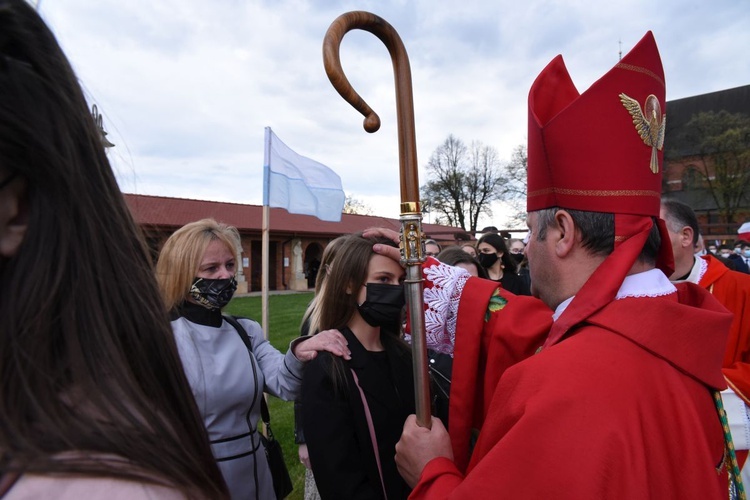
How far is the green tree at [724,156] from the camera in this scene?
101ft

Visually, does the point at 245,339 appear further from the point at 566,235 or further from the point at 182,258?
the point at 566,235

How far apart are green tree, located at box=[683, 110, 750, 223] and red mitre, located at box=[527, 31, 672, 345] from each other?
36.7 m

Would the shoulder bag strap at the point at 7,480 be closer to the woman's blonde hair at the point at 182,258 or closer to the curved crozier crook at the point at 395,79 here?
the curved crozier crook at the point at 395,79

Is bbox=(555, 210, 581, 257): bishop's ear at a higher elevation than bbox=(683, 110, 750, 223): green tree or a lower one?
lower

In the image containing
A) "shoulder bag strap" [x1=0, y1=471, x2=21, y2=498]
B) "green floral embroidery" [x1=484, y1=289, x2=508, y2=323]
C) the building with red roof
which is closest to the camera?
"shoulder bag strap" [x1=0, y1=471, x2=21, y2=498]

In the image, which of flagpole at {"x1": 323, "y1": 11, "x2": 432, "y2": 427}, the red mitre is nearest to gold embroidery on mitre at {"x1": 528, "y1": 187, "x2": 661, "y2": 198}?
Result: the red mitre

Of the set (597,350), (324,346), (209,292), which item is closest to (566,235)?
(597,350)

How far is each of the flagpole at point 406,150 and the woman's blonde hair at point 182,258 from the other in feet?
5.09

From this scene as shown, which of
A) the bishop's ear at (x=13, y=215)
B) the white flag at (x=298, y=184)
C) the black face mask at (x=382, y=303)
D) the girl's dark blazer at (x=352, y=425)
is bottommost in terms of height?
the girl's dark blazer at (x=352, y=425)

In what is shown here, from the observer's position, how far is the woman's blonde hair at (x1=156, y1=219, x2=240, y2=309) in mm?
2654

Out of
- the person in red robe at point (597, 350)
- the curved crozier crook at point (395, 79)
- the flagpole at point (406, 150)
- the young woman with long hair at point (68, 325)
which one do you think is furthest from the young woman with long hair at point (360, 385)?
the young woman with long hair at point (68, 325)

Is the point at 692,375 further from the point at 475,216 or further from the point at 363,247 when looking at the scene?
the point at 475,216

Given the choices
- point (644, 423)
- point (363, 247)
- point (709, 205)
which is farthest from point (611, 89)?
point (709, 205)

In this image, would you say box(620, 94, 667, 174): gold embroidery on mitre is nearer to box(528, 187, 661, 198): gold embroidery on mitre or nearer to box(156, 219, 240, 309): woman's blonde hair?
box(528, 187, 661, 198): gold embroidery on mitre
